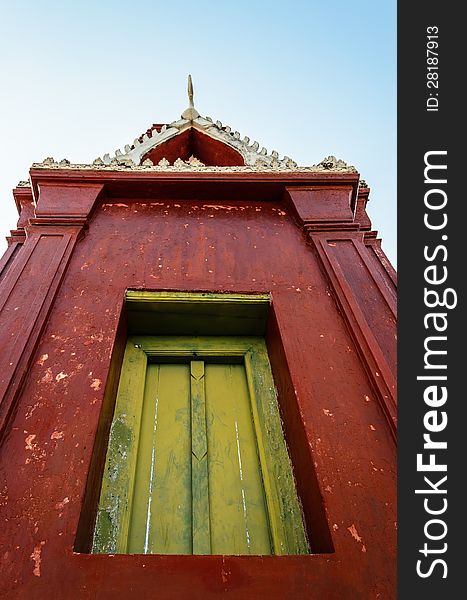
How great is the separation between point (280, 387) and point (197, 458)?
0.75 meters

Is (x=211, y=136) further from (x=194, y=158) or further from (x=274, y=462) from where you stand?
(x=274, y=462)

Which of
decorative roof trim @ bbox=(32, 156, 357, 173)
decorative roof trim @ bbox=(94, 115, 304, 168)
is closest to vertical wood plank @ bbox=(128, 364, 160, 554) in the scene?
decorative roof trim @ bbox=(32, 156, 357, 173)

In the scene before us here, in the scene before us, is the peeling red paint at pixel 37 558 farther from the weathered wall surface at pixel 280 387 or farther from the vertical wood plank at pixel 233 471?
the vertical wood plank at pixel 233 471

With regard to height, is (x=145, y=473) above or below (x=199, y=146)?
below

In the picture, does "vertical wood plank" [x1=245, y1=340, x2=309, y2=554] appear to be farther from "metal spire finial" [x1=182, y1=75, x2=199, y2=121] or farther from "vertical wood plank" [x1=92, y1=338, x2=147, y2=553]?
"metal spire finial" [x1=182, y1=75, x2=199, y2=121]

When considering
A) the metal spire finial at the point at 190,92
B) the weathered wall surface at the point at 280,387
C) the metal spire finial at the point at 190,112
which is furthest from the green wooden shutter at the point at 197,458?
the metal spire finial at the point at 190,92

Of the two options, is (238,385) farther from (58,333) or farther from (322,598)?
(322,598)

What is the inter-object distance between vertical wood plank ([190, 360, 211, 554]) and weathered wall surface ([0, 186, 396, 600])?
534mm

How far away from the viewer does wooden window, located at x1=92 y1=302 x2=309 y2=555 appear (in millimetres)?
2643

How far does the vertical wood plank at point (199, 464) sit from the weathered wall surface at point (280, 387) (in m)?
0.53

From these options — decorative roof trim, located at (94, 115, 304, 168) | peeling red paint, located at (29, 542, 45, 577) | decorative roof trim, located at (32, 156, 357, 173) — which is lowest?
peeling red paint, located at (29, 542, 45, 577)

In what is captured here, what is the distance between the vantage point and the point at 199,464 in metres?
3.01

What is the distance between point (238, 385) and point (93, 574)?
177 centimetres

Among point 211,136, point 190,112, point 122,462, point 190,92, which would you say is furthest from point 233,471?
point 190,92
